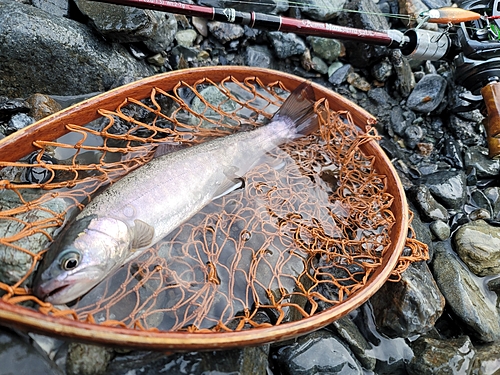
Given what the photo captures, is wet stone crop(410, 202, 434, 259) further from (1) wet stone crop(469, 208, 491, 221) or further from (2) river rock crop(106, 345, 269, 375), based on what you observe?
(2) river rock crop(106, 345, 269, 375)

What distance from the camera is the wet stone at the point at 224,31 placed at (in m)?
4.29

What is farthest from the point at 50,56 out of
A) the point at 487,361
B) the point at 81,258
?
the point at 487,361

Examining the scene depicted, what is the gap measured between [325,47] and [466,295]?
114 inches

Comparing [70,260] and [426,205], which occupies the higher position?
[70,260]

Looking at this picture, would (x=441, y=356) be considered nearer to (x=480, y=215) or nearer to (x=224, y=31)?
(x=480, y=215)

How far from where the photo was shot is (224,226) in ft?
9.55

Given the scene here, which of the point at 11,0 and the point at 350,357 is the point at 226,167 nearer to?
the point at 350,357

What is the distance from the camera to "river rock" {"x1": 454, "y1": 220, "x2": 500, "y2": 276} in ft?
11.2

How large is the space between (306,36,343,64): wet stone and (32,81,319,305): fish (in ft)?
4.77

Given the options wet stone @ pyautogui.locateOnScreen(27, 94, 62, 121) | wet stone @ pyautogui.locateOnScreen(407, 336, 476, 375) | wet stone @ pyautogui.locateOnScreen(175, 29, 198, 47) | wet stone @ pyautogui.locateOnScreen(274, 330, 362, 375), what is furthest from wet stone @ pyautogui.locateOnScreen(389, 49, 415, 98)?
wet stone @ pyautogui.locateOnScreen(27, 94, 62, 121)

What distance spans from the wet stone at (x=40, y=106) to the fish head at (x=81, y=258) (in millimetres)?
1250

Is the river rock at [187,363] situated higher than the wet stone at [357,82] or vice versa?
the wet stone at [357,82]

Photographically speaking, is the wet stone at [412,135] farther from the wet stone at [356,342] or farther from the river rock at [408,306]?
the wet stone at [356,342]

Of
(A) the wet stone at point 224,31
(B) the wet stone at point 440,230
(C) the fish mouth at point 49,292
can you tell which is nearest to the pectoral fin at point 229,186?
(C) the fish mouth at point 49,292
